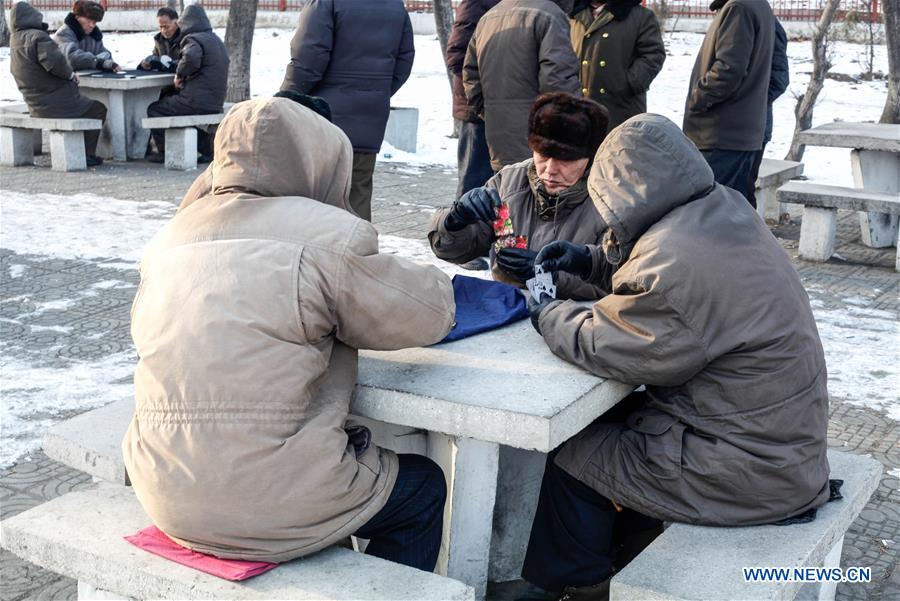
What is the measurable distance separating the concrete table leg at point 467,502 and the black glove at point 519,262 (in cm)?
68

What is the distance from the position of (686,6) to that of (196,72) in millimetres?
15905

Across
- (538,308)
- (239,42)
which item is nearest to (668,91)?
(239,42)

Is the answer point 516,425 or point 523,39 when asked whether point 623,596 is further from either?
point 523,39

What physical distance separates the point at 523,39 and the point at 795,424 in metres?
3.71

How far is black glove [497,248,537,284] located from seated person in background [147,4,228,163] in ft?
22.9

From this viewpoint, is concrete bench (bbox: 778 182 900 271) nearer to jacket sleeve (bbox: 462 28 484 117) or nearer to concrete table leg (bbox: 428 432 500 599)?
jacket sleeve (bbox: 462 28 484 117)

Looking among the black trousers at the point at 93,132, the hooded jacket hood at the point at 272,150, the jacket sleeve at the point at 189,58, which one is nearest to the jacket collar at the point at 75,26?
the black trousers at the point at 93,132

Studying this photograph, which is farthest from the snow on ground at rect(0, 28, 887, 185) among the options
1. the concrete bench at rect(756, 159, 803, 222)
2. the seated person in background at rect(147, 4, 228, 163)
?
the seated person in background at rect(147, 4, 228, 163)

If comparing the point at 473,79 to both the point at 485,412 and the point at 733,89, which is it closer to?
the point at 733,89

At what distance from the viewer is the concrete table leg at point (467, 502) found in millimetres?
2943

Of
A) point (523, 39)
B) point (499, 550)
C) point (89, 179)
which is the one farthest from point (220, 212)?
point (89, 179)

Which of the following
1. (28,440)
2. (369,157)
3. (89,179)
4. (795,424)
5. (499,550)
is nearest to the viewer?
(795,424)

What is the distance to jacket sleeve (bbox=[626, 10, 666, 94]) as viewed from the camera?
6.57 metres

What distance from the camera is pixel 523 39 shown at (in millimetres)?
5973
